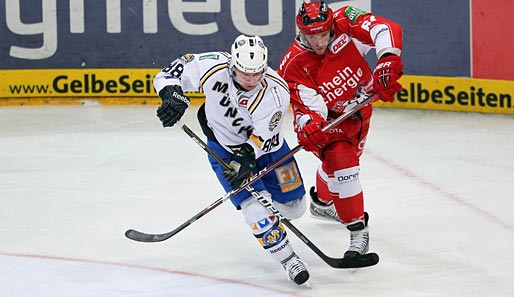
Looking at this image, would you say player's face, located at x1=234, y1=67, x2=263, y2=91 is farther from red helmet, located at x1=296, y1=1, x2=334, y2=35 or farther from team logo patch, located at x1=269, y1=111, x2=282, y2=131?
red helmet, located at x1=296, y1=1, x2=334, y2=35

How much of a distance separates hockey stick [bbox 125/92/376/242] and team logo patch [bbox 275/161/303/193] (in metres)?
0.08

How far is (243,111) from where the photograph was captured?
433 cm

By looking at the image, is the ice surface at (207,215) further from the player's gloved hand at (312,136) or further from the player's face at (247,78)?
the player's face at (247,78)

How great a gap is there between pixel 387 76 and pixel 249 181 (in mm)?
701

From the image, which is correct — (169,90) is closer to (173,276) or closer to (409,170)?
(173,276)

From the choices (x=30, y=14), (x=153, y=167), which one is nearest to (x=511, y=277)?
(x=153, y=167)

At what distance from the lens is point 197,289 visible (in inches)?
169

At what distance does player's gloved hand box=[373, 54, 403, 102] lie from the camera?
4430mm

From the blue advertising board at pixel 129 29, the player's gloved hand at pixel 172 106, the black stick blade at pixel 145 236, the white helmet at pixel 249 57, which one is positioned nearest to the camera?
the white helmet at pixel 249 57

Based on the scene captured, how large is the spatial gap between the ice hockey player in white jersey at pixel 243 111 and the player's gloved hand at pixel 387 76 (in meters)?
0.40

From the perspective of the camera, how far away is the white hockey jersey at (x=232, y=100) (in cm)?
426

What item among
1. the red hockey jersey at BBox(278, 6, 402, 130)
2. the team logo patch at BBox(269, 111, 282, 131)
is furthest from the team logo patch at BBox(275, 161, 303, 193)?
the team logo patch at BBox(269, 111, 282, 131)

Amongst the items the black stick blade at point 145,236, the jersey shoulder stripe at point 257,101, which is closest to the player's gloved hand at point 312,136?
the jersey shoulder stripe at point 257,101

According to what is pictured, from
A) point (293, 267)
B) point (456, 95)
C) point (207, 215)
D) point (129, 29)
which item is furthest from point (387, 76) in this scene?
point (129, 29)
